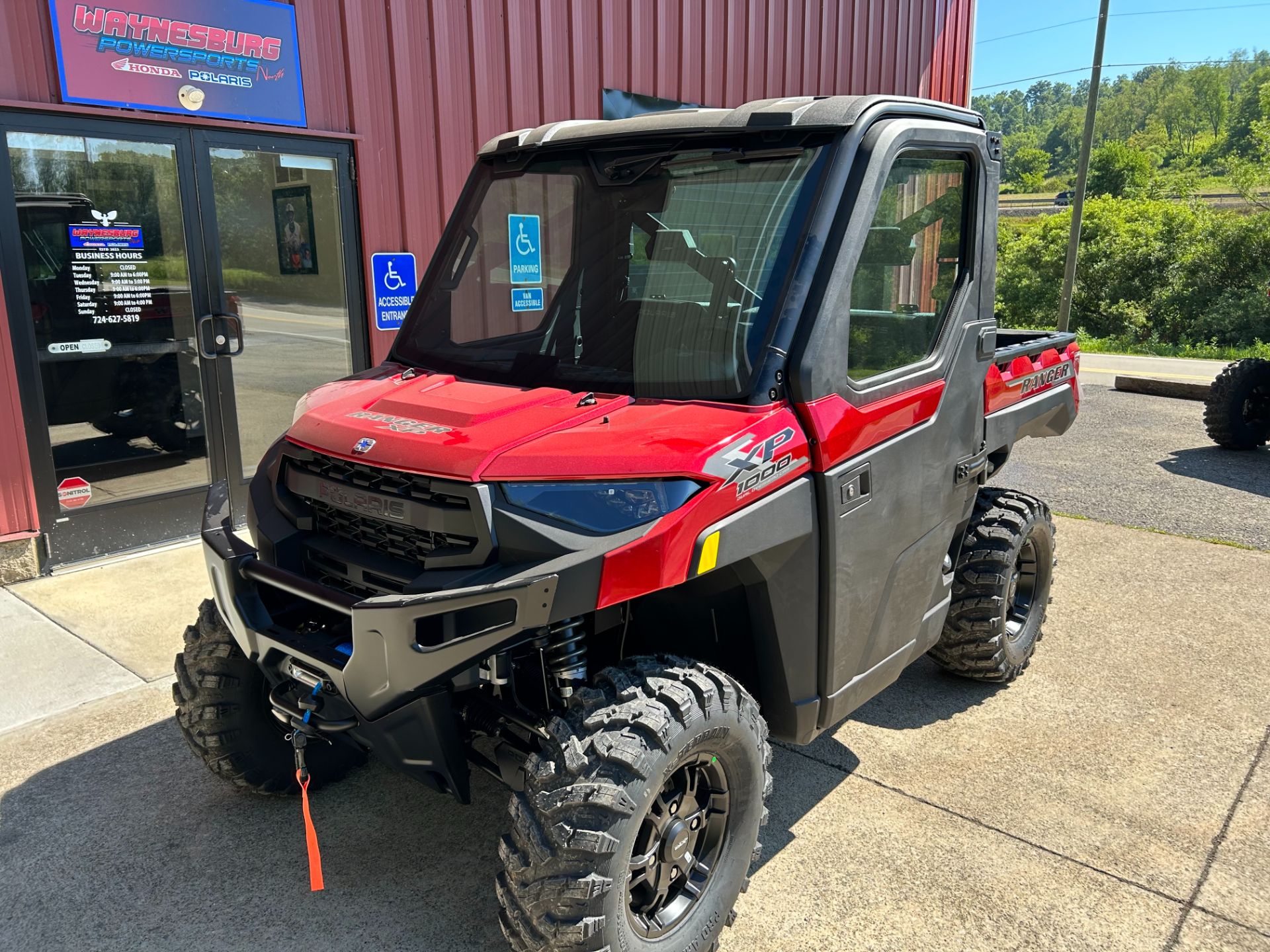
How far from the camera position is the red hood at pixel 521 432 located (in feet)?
7.91

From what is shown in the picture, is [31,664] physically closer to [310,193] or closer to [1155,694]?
[310,193]

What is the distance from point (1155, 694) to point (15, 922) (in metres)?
4.31

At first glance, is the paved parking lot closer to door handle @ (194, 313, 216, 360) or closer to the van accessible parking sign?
door handle @ (194, 313, 216, 360)

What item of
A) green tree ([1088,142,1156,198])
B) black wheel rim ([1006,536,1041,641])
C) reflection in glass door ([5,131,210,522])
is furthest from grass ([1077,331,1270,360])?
green tree ([1088,142,1156,198])

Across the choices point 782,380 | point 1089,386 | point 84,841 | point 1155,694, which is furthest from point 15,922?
point 1089,386

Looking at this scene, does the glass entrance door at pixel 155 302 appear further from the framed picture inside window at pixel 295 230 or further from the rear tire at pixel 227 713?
the rear tire at pixel 227 713

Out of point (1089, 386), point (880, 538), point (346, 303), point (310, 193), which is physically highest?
point (310, 193)

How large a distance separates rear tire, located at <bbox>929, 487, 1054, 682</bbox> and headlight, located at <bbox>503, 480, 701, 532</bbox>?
204 centimetres

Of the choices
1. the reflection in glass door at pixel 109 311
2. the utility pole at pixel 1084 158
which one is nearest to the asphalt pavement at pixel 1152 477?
the reflection in glass door at pixel 109 311

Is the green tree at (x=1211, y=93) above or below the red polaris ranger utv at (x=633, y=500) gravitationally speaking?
above

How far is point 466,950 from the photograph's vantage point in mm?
2742

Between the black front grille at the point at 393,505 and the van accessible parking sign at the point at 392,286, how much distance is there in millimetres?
4382

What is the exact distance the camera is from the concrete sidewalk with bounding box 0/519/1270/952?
285 centimetres

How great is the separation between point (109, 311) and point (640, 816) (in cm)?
493
